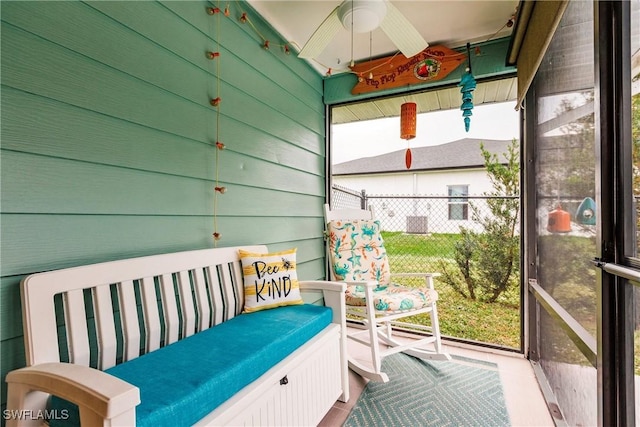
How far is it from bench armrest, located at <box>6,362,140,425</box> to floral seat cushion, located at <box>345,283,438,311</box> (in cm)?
161

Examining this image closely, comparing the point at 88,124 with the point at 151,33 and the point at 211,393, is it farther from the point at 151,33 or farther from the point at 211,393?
the point at 211,393

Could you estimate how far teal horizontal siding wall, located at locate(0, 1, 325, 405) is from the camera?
0.99m

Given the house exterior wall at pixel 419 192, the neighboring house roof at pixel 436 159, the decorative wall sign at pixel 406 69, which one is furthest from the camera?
the neighboring house roof at pixel 436 159

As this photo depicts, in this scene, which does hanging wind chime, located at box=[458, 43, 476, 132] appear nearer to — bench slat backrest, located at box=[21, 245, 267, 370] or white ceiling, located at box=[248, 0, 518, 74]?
white ceiling, located at box=[248, 0, 518, 74]

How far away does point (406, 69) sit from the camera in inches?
102

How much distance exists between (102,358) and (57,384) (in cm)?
34

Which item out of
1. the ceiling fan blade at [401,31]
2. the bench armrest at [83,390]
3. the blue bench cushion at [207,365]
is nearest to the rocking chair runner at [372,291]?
the blue bench cushion at [207,365]

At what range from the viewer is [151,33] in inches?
55.7

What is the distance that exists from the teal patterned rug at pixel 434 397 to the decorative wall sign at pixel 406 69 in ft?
7.58

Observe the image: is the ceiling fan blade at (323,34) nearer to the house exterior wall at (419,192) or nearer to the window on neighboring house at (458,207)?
the house exterior wall at (419,192)

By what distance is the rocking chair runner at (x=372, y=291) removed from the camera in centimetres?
205

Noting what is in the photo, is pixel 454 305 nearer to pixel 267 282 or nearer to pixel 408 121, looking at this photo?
pixel 408 121

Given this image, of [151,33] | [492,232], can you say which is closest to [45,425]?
[151,33]

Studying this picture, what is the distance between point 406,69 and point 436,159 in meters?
4.59
